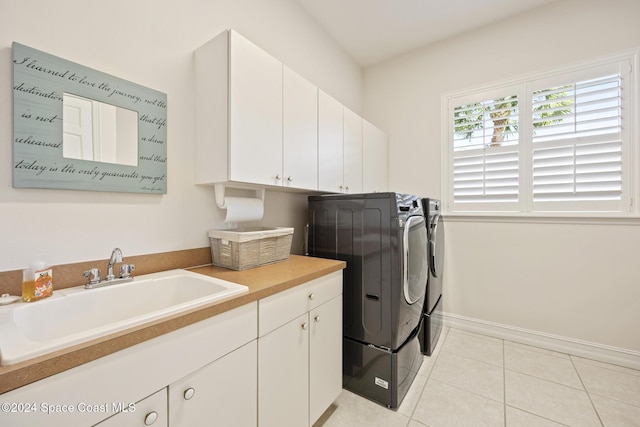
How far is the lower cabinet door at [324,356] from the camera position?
138 cm

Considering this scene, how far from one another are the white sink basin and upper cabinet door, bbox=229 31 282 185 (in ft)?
1.90

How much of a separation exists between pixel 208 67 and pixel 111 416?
1.52 metres

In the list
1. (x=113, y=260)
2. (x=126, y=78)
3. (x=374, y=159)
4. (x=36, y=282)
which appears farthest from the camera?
(x=374, y=159)

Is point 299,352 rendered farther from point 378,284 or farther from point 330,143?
point 330,143

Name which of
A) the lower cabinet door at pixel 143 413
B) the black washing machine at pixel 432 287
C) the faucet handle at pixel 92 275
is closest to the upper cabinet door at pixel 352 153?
the black washing machine at pixel 432 287

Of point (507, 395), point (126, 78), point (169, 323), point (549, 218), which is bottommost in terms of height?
point (507, 395)

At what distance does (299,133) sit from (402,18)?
1669 millimetres

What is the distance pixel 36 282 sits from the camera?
0.91m

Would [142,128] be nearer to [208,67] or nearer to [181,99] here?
[181,99]

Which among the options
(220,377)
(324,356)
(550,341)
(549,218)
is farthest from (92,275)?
(550,341)

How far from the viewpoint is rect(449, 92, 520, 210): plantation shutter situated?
2439 millimetres

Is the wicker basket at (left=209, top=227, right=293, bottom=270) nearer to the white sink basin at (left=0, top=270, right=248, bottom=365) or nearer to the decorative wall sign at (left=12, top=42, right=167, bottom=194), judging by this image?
the white sink basin at (left=0, top=270, right=248, bottom=365)

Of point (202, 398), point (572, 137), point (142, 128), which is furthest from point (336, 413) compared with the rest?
point (572, 137)

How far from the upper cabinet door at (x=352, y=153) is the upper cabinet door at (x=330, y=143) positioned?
7 centimetres
